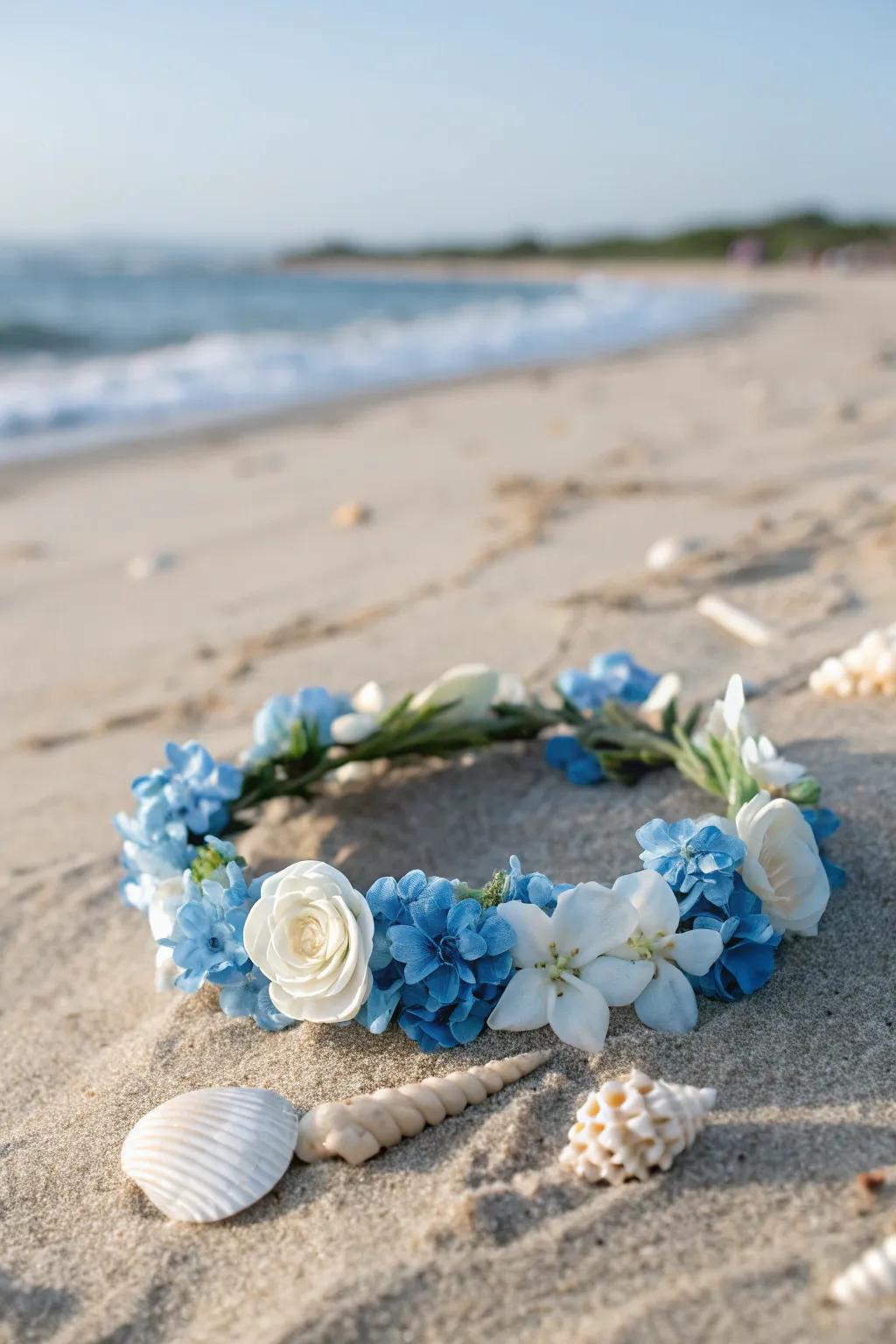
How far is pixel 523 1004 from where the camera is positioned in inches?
63.7

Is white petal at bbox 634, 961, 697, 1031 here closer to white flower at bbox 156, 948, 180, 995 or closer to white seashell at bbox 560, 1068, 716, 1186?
white seashell at bbox 560, 1068, 716, 1186

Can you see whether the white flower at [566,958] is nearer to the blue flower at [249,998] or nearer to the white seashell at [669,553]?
the blue flower at [249,998]

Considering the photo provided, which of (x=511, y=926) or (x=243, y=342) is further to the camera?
(x=243, y=342)

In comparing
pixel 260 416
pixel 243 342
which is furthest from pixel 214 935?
pixel 243 342

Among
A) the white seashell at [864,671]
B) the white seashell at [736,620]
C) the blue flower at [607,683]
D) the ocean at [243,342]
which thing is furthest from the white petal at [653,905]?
the ocean at [243,342]

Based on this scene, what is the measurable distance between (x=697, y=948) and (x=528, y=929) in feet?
0.80

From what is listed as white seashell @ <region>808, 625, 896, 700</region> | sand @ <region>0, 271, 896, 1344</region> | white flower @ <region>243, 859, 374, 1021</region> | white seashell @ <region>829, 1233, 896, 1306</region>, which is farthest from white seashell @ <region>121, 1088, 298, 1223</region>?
white seashell @ <region>808, 625, 896, 700</region>

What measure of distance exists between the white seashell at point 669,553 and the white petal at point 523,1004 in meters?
2.43

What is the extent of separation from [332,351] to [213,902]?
11527mm

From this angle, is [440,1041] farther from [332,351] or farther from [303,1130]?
[332,351]

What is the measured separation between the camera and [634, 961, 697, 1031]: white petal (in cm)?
162

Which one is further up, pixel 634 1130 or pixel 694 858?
pixel 694 858

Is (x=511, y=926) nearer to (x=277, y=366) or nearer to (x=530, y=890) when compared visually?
(x=530, y=890)

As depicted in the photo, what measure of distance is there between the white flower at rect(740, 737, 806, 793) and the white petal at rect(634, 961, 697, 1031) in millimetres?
449
